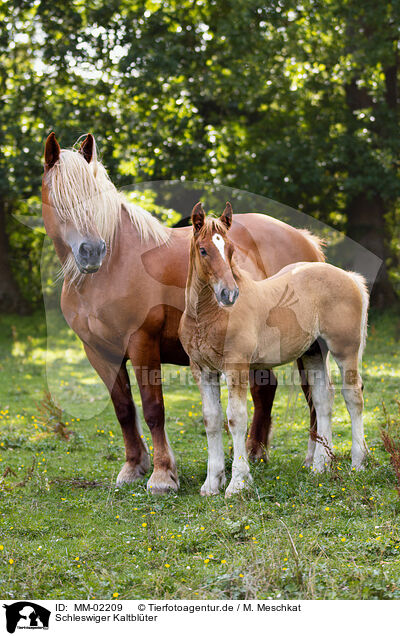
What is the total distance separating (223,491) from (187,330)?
1354mm

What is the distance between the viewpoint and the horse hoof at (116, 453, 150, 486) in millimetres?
6016

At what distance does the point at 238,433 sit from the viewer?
5227mm

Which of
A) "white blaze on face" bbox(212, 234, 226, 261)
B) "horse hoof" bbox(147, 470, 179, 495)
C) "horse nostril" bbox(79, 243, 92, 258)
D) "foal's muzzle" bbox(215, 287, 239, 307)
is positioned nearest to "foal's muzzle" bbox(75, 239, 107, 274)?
"horse nostril" bbox(79, 243, 92, 258)

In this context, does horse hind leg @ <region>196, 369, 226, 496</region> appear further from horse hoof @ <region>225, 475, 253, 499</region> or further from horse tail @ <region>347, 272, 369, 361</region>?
horse tail @ <region>347, 272, 369, 361</region>

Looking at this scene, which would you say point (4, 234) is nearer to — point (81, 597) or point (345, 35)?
point (345, 35)

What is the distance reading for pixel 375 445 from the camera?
6.88 meters

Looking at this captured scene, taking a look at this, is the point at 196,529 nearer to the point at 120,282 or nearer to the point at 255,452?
the point at 255,452

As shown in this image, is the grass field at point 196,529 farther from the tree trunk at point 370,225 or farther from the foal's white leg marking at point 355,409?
the tree trunk at point 370,225

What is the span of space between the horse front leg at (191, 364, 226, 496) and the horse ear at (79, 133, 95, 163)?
1997 millimetres

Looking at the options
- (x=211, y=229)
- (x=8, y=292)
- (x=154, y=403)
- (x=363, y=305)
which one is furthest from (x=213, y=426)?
(x=8, y=292)

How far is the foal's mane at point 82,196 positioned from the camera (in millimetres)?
5281
